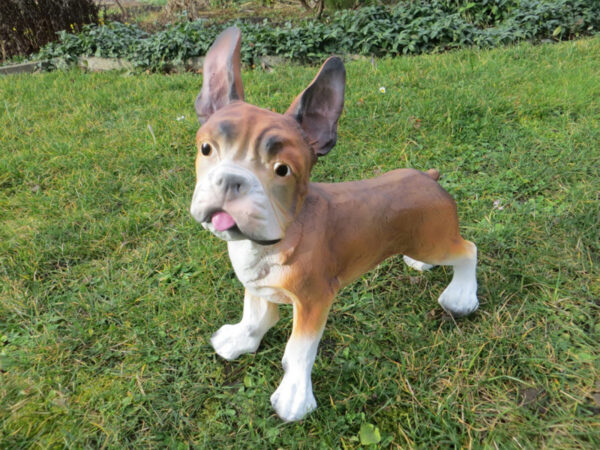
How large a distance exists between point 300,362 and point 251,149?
862mm

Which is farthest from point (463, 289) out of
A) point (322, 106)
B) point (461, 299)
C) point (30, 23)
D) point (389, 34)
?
point (30, 23)

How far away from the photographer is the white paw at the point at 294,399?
1721mm

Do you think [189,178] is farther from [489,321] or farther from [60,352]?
[489,321]

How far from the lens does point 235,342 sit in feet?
6.71

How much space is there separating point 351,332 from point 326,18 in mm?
6166

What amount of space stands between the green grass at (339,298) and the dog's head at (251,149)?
0.99m

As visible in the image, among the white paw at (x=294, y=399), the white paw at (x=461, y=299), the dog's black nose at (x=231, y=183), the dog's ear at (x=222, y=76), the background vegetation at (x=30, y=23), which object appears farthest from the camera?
the background vegetation at (x=30, y=23)

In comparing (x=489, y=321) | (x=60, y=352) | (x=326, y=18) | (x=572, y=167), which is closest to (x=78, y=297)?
(x=60, y=352)

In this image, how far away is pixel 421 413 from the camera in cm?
181

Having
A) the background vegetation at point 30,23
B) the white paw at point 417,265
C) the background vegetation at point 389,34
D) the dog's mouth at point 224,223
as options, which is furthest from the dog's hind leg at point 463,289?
the background vegetation at point 30,23

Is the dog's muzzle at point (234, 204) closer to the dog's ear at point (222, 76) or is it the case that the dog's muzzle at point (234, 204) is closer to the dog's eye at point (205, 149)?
the dog's eye at point (205, 149)

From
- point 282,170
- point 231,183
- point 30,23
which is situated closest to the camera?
point 231,183

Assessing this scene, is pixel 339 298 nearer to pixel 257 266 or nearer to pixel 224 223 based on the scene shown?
pixel 257 266

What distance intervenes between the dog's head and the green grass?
3.24ft
